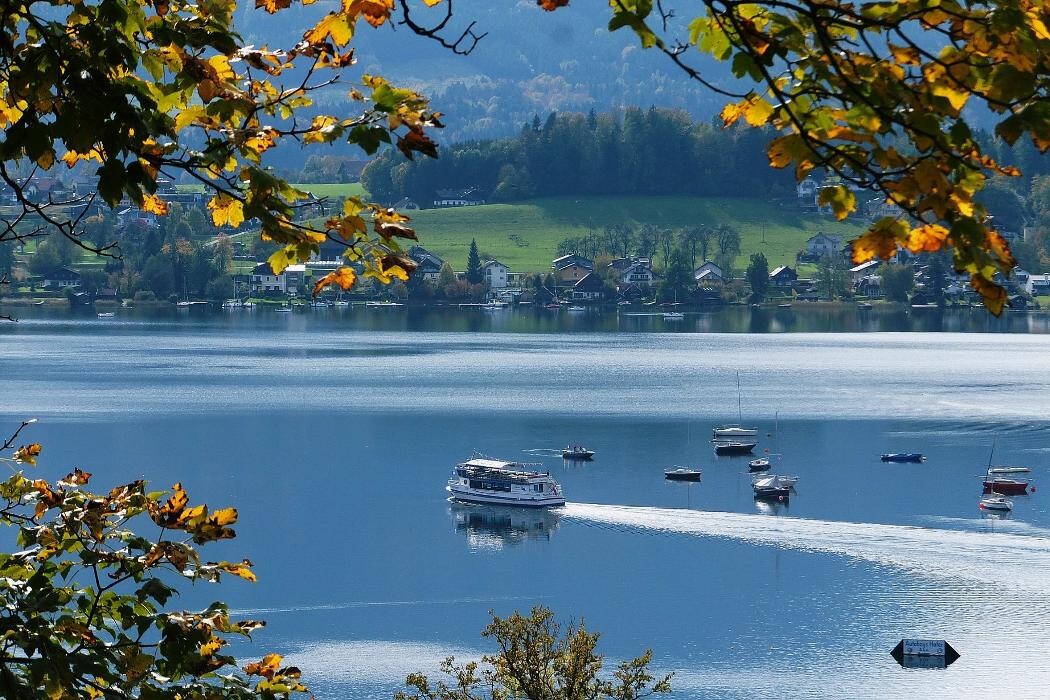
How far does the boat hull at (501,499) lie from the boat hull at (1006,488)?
16.1m

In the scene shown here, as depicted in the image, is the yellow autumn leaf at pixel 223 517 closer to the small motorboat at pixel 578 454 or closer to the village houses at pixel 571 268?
the small motorboat at pixel 578 454

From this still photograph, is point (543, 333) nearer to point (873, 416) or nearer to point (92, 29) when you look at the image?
point (873, 416)

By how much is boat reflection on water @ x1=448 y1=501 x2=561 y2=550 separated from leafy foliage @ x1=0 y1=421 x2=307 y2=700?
1690 inches

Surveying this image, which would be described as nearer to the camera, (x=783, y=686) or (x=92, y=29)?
(x=92, y=29)

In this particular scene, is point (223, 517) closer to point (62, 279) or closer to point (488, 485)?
point (488, 485)

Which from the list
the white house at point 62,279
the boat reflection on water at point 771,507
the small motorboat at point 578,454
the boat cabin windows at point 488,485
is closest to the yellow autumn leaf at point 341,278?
the boat reflection on water at point 771,507

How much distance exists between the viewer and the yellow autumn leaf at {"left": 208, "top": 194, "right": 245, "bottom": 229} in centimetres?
519

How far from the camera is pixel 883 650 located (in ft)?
119

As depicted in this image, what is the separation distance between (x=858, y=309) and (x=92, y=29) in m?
165

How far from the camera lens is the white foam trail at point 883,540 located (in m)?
43.6

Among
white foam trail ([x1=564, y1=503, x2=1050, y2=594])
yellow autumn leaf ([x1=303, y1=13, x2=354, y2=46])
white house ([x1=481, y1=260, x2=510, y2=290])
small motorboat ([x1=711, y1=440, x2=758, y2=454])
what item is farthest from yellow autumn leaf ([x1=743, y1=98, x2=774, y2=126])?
white house ([x1=481, y1=260, x2=510, y2=290])

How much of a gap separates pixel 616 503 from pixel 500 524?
15.2 feet

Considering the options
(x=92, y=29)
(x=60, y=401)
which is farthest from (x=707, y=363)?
(x=92, y=29)

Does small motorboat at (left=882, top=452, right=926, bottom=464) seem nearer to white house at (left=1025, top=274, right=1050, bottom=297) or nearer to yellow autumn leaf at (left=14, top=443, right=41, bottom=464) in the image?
yellow autumn leaf at (left=14, top=443, right=41, bottom=464)
